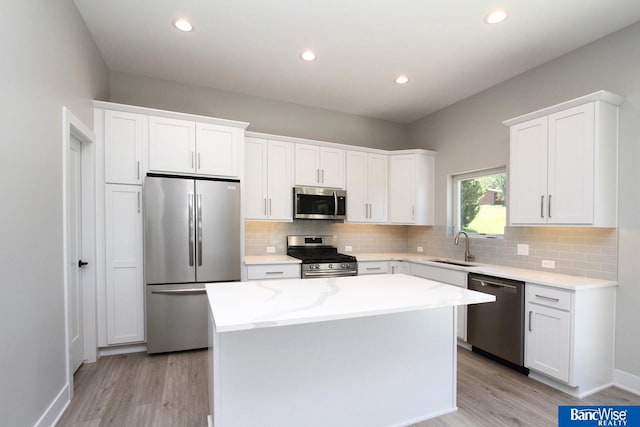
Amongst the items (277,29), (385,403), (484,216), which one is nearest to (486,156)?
(484,216)

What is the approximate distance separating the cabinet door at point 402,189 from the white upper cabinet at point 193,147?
2.26 metres

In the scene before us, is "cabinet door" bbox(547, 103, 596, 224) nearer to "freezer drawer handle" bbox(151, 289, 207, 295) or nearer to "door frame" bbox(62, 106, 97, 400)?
"freezer drawer handle" bbox(151, 289, 207, 295)

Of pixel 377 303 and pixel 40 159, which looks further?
pixel 40 159

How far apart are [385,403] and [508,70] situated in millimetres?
3406

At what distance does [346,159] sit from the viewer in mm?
4324

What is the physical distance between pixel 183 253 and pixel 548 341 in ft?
11.1

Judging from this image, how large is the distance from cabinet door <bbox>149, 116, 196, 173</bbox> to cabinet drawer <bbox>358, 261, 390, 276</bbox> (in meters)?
2.33

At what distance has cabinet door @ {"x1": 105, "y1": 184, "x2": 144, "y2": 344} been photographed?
302 cm

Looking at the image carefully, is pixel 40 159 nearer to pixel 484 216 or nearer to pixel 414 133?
pixel 484 216

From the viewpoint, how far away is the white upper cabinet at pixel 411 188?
4438 mm

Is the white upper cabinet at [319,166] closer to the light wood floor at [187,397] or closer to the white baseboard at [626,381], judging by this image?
the light wood floor at [187,397]

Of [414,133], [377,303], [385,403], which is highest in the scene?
[414,133]

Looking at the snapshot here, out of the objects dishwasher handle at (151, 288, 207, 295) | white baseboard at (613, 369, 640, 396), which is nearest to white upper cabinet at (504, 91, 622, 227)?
white baseboard at (613, 369, 640, 396)

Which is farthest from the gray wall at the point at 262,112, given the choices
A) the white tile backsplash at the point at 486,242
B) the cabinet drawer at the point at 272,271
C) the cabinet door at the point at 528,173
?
the cabinet door at the point at 528,173
